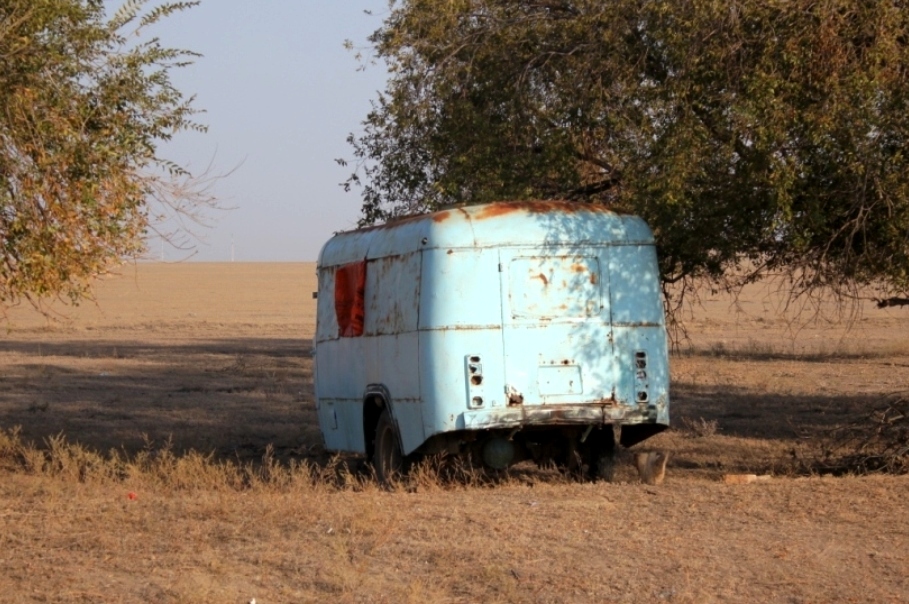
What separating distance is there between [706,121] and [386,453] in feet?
14.4

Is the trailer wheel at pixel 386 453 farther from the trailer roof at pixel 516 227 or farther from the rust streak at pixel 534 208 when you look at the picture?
the rust streak at pixel 534 208

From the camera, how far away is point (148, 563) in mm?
7152

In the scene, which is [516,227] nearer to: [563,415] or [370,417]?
[563,415]

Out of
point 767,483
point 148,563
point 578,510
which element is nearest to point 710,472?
point 767,483

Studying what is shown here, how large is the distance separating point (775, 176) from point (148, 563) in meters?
6.13

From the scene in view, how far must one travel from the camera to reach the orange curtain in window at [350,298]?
11562mm

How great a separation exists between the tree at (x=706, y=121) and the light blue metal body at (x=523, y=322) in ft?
3.76

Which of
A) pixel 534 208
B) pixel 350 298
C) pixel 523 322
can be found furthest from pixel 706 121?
pixel 350 298

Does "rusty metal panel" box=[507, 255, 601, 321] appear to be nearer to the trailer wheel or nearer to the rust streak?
the rust streak

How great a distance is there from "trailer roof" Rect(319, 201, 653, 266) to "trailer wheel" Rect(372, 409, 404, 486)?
160 centimetres

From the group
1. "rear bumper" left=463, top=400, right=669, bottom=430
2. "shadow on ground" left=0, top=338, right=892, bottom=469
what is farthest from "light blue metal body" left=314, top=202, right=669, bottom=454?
"shadow on ground" left=0, top=338, right=892, bottom=469

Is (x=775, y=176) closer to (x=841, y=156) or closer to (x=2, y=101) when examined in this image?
(x=841, y=156)

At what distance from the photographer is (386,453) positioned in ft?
36.7

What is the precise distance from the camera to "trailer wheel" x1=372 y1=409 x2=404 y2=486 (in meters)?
10.9
